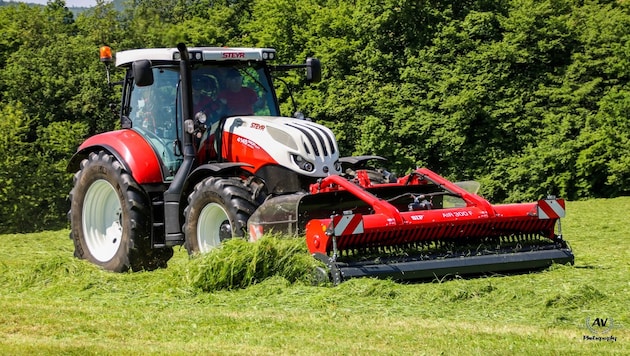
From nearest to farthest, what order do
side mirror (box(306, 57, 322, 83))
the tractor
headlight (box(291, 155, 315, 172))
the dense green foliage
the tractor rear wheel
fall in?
the tractor
the tractor rear wheel
headlight (box(291, 155, 315, 172))
side mirror (box(306, 57, 322, 83))
the dense green foliage

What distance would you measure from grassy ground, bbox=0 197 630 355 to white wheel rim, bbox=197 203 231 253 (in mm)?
566

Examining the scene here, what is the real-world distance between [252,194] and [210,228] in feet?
2.06

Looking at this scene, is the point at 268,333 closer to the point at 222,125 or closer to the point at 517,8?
the point at 222,125

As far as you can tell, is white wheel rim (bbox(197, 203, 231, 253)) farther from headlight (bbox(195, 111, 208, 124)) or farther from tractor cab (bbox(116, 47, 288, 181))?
headlight (bbox(195, 111, 208, 124))

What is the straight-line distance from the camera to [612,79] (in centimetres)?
2897

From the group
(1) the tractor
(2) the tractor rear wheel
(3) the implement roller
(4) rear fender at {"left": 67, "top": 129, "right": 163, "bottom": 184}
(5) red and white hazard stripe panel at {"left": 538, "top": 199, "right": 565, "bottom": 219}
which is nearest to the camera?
(3) the implement roller

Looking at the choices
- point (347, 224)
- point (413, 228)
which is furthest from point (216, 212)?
point (413, 228)

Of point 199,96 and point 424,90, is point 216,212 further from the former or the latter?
point 424,90

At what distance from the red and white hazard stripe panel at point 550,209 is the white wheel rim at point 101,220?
188 inches

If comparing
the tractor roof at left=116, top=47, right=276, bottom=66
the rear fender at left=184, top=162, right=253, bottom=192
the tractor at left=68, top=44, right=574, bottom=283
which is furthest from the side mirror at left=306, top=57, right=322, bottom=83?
the rear fender at left=184, top=162, right=253, bottom=192

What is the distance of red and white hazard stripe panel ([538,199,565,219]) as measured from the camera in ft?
31.9

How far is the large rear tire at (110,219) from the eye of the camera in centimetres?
1046

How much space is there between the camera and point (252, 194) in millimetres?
9484

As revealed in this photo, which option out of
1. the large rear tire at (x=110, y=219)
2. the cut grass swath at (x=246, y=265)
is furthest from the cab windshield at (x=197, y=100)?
the cut grass swath at (x=246, y=265)
